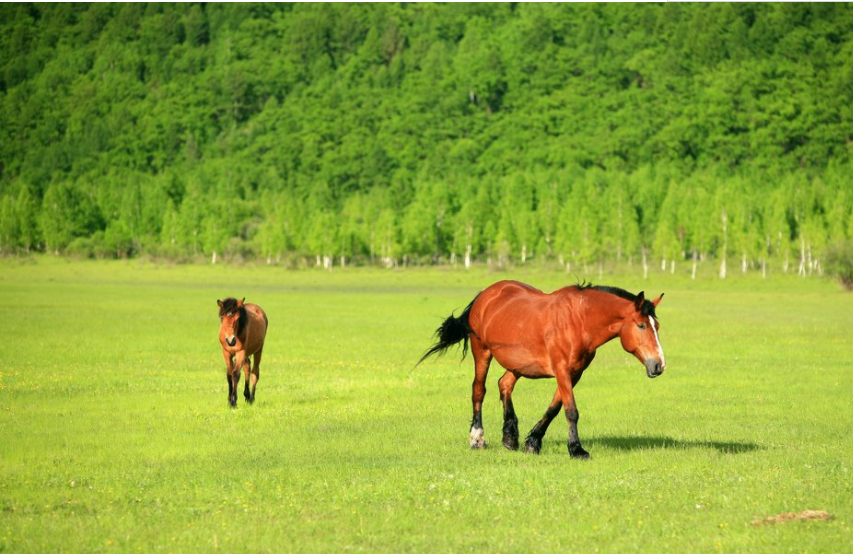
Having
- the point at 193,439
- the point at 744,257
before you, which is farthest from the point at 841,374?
the point at 744,257

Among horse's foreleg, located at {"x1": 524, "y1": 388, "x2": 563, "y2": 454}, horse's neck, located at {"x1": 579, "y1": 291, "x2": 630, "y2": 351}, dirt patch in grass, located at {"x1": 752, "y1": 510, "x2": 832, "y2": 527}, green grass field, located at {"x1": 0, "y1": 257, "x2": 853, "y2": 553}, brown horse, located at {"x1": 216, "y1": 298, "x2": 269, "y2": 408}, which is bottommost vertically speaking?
green grass field, located at {"x1": 0, "y1": 257, "x2": 853, "y2": 553}

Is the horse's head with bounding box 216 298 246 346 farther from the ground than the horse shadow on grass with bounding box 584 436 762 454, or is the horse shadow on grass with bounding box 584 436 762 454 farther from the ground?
the horse's head with bounding box 216 298 246 346

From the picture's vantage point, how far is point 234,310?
20.6 meters

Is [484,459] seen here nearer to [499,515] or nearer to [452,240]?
[499,515]

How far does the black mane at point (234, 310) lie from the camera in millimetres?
20484

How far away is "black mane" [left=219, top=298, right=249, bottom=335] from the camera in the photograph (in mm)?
20484

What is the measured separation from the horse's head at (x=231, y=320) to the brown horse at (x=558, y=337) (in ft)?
18.8

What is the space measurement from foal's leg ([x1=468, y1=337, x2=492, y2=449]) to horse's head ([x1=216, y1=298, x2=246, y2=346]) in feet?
18.1

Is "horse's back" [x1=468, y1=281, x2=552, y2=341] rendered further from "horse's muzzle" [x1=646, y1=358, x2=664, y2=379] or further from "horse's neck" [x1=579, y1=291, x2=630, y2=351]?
"horse's muzzle" [x1=646, y1=358, x2=664, y2=379]

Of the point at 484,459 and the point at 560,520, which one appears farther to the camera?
the point at 484,459

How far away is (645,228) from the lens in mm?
127312

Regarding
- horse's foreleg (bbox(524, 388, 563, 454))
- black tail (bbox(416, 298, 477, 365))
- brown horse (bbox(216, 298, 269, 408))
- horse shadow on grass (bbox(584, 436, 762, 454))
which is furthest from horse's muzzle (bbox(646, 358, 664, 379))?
brown horse (bbox(216, 298, 269, 408))

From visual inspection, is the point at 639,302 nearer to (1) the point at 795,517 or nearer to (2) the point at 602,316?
(2) the point at 602,316

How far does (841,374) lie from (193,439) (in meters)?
17.3
